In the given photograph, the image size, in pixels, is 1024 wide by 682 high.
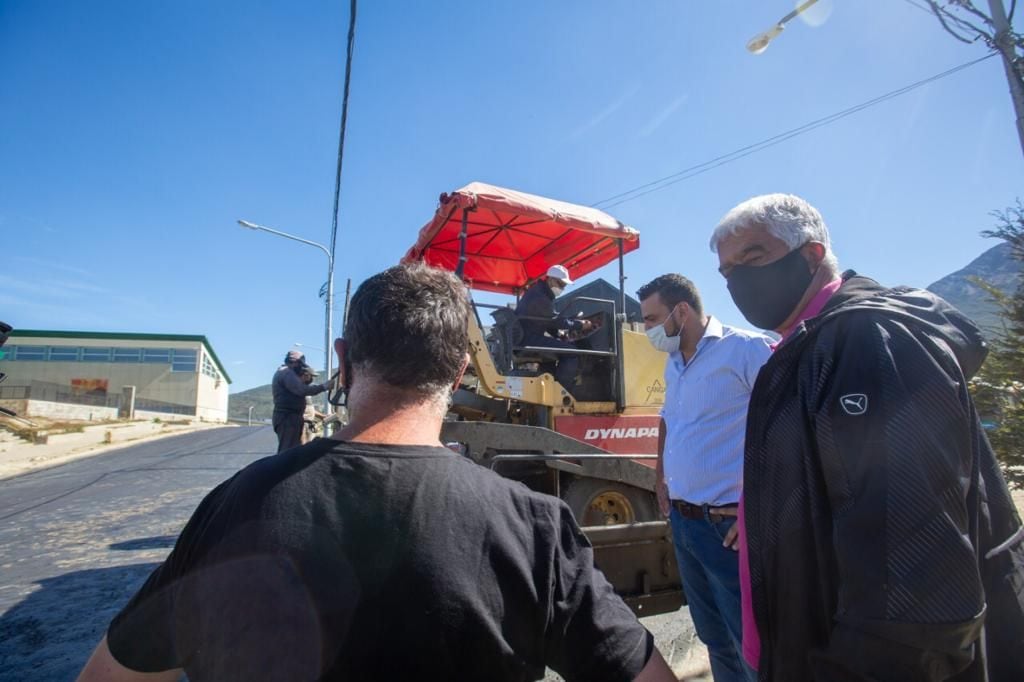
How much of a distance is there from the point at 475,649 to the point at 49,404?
3980 centimetres

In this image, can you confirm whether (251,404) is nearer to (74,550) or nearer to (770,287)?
(74,550)

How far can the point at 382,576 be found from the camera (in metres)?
0.88

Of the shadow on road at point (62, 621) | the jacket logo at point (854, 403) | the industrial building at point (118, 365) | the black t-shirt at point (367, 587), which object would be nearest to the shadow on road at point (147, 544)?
the shadow on road at point (62, 621)

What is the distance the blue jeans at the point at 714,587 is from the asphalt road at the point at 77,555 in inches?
Result: 48.8

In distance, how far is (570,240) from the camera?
5.59 metres

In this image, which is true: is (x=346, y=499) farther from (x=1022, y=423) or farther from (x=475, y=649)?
(x=1022, y=423)

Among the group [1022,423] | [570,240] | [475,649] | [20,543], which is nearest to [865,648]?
[475,649]

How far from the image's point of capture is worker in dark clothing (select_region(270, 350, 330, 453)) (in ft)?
21.2

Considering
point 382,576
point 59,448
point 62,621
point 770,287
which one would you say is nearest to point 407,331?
point 382,576

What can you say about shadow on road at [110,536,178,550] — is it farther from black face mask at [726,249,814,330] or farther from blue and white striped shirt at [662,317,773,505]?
black face mask at [726,249,814,330]

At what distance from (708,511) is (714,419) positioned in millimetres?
372

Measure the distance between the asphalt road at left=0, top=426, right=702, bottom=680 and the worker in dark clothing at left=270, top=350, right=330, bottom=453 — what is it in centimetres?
162

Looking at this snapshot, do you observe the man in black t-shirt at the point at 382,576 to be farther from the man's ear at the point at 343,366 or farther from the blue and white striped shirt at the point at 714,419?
the blue and white striped shirt at the point at 714,419

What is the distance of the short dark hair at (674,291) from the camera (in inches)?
106
